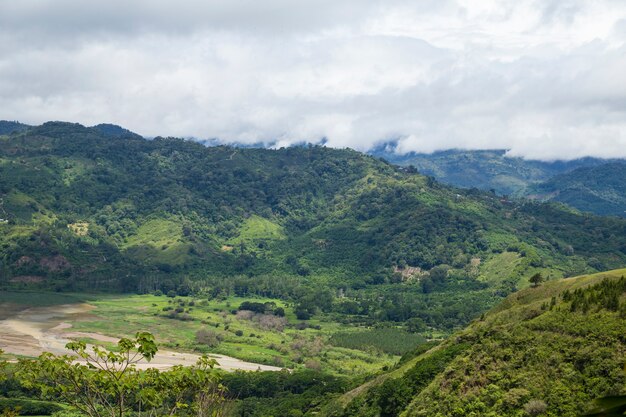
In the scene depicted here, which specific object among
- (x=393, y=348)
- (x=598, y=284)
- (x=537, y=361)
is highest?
(x=598, y=284)

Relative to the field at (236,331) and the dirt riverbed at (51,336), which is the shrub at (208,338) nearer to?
the field at (236,331)

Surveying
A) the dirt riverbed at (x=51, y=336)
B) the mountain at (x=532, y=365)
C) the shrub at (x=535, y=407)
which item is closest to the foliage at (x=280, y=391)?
the mountain at (x=532, y=365)

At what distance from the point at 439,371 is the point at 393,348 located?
2976 inches

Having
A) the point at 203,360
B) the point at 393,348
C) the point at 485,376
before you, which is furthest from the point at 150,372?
the point at 393,348

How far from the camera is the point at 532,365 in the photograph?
55500 mm

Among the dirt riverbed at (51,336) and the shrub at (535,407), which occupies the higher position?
the shrub at (535,407)

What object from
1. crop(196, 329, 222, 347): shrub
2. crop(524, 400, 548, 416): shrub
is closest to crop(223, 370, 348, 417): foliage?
crop(196, 329, 222, 347): shrub

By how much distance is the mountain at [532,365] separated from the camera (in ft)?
165

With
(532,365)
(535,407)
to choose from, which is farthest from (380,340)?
(535,407)

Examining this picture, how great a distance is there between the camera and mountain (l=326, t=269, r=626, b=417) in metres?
50.2

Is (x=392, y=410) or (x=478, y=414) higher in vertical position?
(x=478, y=414)

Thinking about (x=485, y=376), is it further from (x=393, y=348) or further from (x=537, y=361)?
(x=393, y=348)

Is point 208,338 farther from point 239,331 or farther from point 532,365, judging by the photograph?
point 532,365

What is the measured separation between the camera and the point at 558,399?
4956 centimetres
